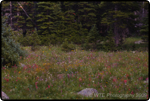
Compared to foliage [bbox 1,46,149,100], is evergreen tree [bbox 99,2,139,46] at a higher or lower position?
higher

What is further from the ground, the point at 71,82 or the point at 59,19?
the point at 59,19

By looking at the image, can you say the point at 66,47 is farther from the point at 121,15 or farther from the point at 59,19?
the point at 59,19

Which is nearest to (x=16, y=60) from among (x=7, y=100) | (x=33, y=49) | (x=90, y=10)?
(x=7, y=100)

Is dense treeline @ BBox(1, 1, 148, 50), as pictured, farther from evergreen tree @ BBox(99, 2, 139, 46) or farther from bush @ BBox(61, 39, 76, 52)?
bush @ BBox(61, 39, 76, 52)

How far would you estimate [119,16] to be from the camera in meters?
15.3

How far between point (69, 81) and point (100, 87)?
1.51 metres

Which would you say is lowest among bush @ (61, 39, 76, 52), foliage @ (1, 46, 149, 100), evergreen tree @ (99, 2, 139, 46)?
bush @ (61, 39, 76, 52)

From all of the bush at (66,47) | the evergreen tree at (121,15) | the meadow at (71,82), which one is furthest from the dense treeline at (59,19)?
the meadow at (71,82)

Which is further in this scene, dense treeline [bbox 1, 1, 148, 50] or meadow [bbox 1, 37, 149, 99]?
dense treeline [bbox 1, 1, 148, 50]

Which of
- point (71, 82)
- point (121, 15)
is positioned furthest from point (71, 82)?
point (121, 15)

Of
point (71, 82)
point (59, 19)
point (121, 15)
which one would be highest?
point (121, 15)

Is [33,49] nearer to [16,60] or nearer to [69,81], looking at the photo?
[16,60]

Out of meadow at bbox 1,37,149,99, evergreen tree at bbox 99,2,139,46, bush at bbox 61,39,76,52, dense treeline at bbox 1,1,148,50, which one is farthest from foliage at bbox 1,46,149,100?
dense treeline at bbox 1,1,148,50

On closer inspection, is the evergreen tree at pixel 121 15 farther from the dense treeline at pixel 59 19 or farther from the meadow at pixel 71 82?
the meadow at pixel 71 82
